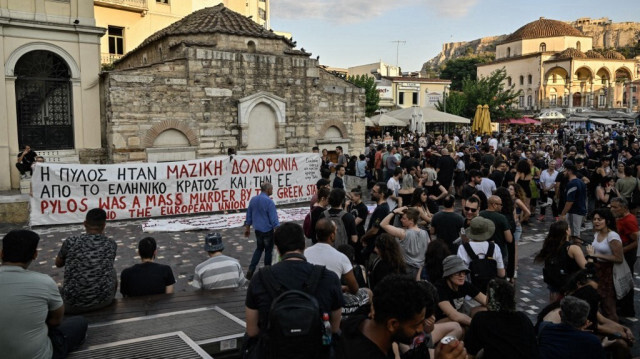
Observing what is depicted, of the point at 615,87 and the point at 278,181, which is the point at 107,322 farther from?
the point at 615,87

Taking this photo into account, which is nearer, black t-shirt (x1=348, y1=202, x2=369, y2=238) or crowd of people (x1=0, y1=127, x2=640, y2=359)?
crowd of people (x1=0, y1=127, x2=640, y2=359)

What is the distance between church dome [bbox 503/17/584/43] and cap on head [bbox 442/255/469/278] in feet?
265

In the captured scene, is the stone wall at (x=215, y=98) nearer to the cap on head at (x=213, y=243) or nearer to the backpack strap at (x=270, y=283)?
the cap on head at (x=213, y=243)

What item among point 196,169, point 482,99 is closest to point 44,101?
point 196,169

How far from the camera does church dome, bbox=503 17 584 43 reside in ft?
251

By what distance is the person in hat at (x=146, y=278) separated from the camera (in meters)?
5.69

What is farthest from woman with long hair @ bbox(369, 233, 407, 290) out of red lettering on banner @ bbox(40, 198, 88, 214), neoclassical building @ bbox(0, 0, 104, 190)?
neoclassical building @ bbox(0, 0, 104, 190)

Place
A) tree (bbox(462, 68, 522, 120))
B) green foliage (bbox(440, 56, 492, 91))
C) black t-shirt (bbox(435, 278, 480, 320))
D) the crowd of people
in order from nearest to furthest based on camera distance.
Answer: the crowd of people, black t-shirt (bbox(435, 278, 480, 320)), tree (bbox(462, 68, 522, 120)), green foliage (bbox(440, 56, 492, 91))

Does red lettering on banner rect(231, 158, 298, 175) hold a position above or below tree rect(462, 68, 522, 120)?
below

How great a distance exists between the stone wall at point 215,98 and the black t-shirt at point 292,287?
549 inches

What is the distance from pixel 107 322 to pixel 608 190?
11347 mm

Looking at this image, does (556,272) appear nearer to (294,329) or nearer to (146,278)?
(294,329)

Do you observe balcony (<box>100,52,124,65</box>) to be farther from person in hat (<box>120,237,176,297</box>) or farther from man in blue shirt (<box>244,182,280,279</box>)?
person in hat (<box>120,237,176,297</box>)

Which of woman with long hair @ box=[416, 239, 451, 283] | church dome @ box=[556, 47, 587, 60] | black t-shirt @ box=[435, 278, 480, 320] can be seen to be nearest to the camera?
black t-shirt @ box=[435, 278, 480, 320]
